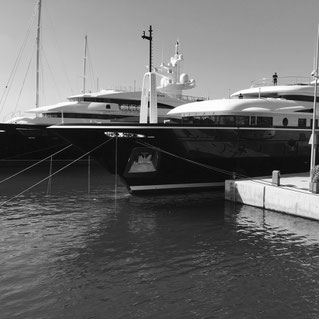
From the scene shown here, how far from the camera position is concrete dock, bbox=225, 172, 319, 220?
13.1 metres

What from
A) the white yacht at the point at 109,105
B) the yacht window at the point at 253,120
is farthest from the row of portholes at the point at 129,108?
the yacht window at the point at 253,120

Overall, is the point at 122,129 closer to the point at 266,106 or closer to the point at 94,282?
the point at 266,106

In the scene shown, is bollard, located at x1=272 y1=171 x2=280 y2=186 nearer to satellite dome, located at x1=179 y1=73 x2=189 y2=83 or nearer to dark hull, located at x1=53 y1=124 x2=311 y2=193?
dark hull, located at x1=53 y1=124 x2=311 y2=193

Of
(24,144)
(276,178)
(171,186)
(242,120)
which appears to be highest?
(242,120)

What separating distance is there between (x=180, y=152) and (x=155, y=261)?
8297 millimetres

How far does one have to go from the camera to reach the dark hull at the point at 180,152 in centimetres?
1630

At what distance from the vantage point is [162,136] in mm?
16578

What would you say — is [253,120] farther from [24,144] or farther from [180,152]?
[24,144]

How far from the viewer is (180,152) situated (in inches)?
667

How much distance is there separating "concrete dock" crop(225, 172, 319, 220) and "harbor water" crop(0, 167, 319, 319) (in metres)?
0.42

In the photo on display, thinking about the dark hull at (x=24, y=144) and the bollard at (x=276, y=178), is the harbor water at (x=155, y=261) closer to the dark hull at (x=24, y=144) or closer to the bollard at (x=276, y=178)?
the bollard at (x=276, y=178)

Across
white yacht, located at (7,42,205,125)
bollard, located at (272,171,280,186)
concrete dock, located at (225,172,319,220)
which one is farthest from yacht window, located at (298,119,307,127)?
white yacht, located at (7,42,205,125)

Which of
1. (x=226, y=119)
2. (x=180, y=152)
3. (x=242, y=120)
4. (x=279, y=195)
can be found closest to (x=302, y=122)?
(x=242, y=120)

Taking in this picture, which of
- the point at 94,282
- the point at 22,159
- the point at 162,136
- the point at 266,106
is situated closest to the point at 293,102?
the point at 266,106
